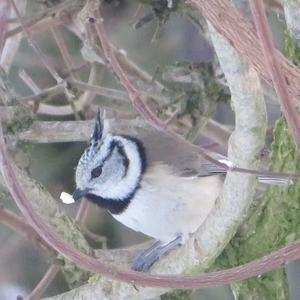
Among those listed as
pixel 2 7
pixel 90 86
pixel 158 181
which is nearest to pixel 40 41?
pixel 90 86

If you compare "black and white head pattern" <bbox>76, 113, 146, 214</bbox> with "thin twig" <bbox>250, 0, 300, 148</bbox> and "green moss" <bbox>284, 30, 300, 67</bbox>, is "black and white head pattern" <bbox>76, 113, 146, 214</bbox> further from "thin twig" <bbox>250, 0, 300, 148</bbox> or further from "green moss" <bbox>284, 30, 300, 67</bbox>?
"thin twig" <bbox>250, 0, 300, 148</bbox>

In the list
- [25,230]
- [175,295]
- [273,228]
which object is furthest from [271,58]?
[25,230]

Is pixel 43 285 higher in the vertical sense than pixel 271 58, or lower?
lower

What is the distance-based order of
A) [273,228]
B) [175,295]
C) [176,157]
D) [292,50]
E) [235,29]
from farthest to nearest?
1. [176,157]
2. [175,295]
3. [273,228]
4. [292,50]
5. [235,29]

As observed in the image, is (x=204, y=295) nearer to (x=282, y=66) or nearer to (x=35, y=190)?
(x=35, y=190)

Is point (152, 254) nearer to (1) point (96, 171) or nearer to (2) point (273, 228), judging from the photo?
(1) point (96, 171)

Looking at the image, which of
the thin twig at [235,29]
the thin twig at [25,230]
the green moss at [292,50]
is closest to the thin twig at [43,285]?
the thin twig at [25,230]
